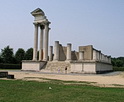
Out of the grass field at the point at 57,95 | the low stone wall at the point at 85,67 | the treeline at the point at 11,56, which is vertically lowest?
the grass field at the point at 57,95

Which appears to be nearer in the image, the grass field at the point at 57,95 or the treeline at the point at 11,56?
the grass field at the point at 57,95

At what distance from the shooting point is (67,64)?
4484 cm

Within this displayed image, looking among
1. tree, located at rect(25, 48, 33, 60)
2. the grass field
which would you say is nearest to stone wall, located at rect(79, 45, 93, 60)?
tree, located at rect(25, 48, 33, 60)

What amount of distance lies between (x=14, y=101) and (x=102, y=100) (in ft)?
14.7

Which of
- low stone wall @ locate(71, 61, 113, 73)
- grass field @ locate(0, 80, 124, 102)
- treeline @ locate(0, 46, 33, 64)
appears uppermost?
treeline @ locate(0, 46, 33, 64)

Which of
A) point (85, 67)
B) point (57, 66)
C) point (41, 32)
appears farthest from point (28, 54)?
point (85, 67)

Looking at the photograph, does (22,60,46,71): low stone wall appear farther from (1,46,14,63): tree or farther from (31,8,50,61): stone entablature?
(1,46,14,63): tree

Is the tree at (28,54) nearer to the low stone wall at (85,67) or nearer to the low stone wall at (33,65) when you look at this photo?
the low stone wall at (33,65)

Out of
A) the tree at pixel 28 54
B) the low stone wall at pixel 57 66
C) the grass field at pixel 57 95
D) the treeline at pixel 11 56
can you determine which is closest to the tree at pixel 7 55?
the treeline at pixel 11 56

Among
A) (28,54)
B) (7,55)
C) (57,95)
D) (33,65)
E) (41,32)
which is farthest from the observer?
(28,54)

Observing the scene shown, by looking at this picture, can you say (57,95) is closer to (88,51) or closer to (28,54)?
(88,51)

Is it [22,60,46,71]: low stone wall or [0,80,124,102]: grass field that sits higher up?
[22,60,46,71]: low stone wall

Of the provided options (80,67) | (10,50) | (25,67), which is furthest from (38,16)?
(10,50)

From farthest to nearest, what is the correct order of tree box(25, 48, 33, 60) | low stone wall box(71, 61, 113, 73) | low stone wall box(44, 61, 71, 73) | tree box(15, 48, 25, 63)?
tree box(25, 48, 33, 60)
tree box(15, 48, 25, 63)
low stone wall box(44, 61, 71, 73)
low stone wall box(71, 61, 113, 73)
